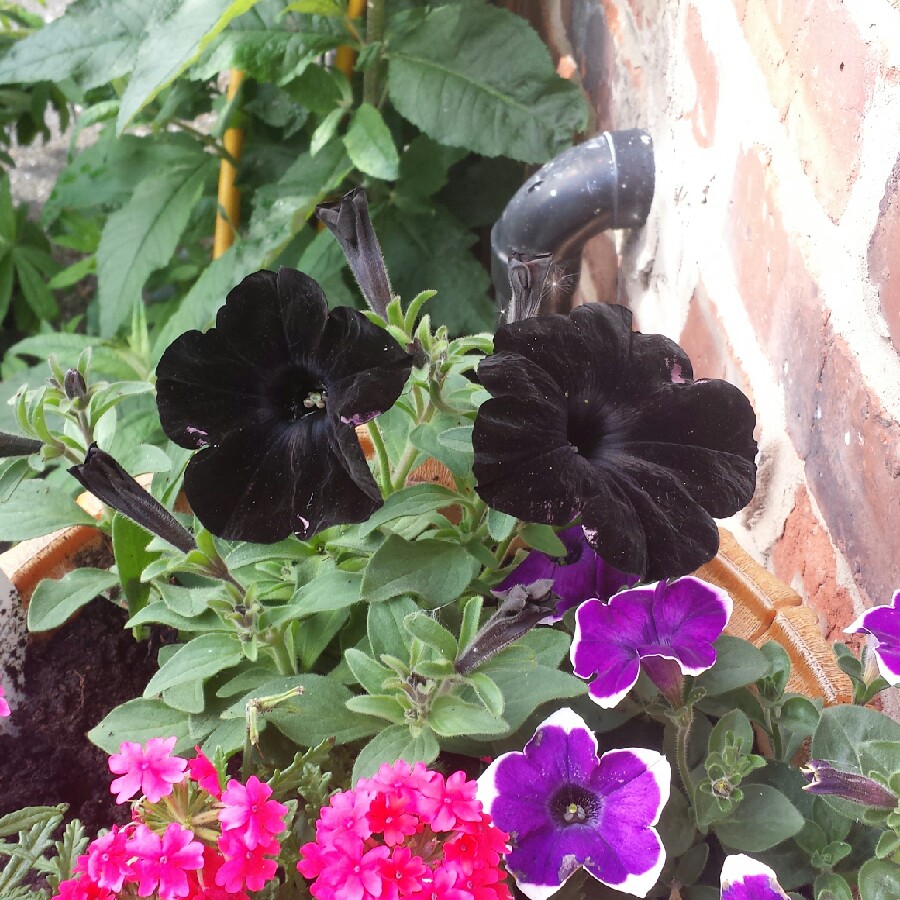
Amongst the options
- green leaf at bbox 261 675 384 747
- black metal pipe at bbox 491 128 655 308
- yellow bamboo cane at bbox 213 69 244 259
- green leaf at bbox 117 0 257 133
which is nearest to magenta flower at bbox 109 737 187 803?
green leaf at bbox 261 675 384 747

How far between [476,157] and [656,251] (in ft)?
1.67

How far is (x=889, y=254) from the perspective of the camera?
520 mm

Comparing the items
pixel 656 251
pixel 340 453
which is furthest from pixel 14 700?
pixel 656 251

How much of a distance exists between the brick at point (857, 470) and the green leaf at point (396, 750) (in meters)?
0.29

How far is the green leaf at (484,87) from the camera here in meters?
1.04

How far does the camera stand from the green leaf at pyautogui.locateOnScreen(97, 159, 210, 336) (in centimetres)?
118

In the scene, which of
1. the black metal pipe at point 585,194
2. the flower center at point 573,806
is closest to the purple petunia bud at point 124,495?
the flower center at point 573,806

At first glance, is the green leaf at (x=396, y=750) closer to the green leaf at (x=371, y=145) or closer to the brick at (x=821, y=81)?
the brick at (x=821, y=81)

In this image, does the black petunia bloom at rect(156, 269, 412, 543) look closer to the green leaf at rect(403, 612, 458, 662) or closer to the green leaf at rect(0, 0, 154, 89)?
the green leaf at rect(403, 612, 458, 662)

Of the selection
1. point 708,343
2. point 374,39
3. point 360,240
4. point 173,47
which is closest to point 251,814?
point 360,240

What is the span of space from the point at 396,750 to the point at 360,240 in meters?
0.30

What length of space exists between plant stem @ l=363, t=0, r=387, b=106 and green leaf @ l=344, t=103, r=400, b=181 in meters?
0.05

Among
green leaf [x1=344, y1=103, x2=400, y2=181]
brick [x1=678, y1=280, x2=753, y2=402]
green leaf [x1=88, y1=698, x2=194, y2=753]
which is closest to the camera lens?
green leaf [x1=88, y1=698, x2=194, y2=753]

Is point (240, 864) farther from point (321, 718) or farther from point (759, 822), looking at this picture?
point (759, 822)
